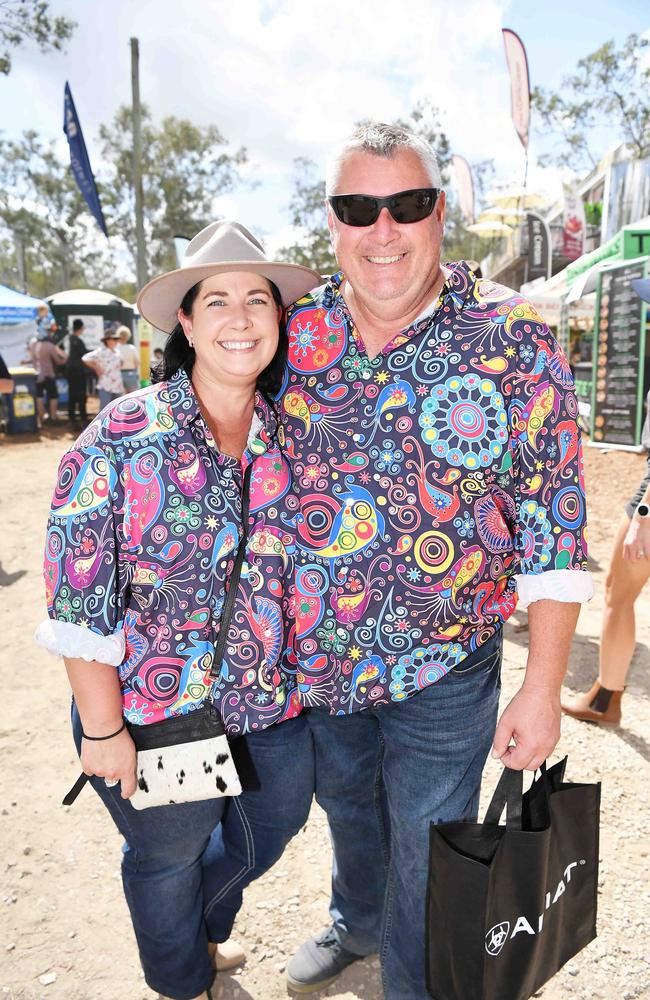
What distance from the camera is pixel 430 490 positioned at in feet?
5.50

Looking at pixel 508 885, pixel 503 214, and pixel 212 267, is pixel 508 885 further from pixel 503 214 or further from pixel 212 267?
pixel 503 214

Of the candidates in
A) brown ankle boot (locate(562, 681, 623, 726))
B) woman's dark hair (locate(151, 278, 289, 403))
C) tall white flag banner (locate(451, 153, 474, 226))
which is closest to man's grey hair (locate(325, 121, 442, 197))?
woman's dark hair (locate(151, 278, 289, 403))

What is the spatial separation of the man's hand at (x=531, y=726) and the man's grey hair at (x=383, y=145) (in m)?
1.25

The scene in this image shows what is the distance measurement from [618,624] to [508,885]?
2.18 m

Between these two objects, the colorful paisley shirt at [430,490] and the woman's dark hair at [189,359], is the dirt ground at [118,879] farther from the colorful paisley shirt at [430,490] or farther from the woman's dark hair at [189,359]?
the woman's dark hair at [189,359]

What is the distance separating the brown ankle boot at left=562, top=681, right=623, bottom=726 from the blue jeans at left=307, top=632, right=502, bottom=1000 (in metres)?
1.84

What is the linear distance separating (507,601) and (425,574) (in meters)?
0.30

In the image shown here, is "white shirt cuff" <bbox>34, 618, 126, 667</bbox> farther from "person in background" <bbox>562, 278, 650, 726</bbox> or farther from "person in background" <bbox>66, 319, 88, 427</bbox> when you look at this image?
"person in background" <bbox>66, 319, 88, 427</bbox>

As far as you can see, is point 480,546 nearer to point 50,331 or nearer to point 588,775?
point 588,775

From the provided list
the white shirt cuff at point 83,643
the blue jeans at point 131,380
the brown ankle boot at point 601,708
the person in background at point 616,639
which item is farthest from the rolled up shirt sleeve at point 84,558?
the blue jeans at point 131,380

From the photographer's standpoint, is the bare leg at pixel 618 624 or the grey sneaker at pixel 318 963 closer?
the grey sneaker at pixel 318 963

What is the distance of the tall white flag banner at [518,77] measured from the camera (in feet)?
64.1

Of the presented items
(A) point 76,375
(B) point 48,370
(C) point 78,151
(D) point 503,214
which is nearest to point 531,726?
(A) point 76,375

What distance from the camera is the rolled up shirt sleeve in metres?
1.58
